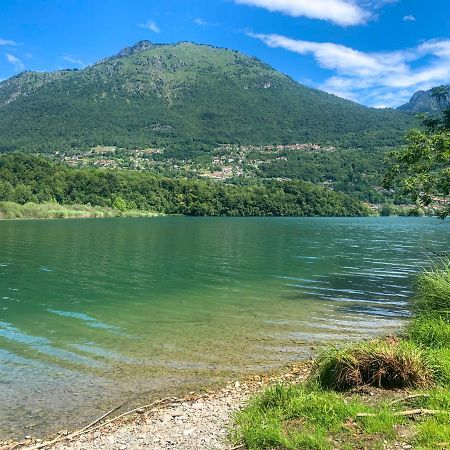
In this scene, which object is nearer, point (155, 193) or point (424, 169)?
point (424, 169)

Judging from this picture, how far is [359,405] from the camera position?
867cm

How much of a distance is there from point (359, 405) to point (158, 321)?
12693 mm

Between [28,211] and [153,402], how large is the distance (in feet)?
448

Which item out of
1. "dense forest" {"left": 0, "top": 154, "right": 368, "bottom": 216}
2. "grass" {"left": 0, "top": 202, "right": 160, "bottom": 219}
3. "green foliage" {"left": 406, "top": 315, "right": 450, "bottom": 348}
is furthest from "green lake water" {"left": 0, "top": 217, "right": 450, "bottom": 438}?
"dense forest" {"left": 0, "top": 154, "right": 368, "bottom": 216}

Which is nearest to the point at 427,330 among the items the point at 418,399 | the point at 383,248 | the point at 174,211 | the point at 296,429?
the point at 418,399

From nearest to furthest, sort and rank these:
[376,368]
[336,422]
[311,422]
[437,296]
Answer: [336,422]
[311,422]
[376,368]
[437,296]

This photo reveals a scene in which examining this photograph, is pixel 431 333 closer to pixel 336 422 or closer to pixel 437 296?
pixel 437 296

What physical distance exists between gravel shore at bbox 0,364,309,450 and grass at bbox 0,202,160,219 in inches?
5134

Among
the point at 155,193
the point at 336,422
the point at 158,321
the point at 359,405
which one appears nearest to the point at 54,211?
the point at 155,193

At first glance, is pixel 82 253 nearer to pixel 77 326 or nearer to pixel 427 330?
pixel 77 326

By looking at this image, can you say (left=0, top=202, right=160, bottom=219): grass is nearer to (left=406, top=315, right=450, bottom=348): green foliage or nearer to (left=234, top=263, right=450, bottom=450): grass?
(left=406, top=315, right=450, bottom=348): green foliage

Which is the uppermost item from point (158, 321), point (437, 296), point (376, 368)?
point (437, 296)

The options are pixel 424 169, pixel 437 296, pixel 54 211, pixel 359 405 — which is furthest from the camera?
pixel 54 211

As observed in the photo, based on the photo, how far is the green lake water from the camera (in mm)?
12367
